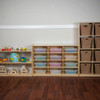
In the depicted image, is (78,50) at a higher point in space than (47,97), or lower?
higher

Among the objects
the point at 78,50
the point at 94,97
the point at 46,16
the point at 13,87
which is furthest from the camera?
the point at 46,16

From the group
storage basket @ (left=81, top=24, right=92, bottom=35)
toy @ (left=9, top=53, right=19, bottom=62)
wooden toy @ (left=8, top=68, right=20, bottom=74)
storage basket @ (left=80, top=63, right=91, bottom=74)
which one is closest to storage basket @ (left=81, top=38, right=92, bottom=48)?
storage basket @ (left=81, top=24, right=92, bottom=35)

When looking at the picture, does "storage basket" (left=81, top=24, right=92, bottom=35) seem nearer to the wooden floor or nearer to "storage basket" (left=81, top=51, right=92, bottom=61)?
"storage basket" (left=81, top=51, right=92, bottom=61)

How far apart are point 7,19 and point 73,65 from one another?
2438mm

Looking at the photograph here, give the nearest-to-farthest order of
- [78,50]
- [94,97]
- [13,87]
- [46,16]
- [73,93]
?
[94,97]
[73,93]
[13,87]
[78,50]
[46,16]

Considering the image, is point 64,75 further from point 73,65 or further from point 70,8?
point 70,8

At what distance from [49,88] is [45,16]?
2.23 meters

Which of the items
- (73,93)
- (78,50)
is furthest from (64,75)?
(73,93)

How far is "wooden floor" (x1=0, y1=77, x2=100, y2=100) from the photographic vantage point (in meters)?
2.90

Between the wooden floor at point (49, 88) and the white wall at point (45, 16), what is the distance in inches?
47.1

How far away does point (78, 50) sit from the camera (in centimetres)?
425

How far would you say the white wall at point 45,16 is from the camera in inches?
176

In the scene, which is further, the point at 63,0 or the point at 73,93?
the point at 63,0

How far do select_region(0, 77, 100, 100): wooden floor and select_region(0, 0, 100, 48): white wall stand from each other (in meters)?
1.20
